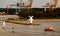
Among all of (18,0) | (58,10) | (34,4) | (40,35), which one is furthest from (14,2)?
(40,35)

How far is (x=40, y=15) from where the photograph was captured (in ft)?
137

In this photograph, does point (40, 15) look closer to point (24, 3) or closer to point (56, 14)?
point (56, 14)

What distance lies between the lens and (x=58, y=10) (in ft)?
146

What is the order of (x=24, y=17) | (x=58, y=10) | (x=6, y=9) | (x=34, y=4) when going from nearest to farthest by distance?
(x=24, y=17) → (x=58, y=10) → (x=34, y=4) → (x=6, y=9)

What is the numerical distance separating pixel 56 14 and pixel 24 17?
5555mm

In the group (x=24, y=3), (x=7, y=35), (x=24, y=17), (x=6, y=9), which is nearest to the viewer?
(x=7, y=35)

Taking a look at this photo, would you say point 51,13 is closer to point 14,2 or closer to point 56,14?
point 56,14

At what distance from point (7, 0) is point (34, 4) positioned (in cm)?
700

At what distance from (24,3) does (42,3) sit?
4.73m

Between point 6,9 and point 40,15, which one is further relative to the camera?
point 6,9

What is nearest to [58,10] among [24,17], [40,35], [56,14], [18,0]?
[56,14]

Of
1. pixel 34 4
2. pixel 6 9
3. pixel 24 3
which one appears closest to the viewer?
pixel 24 3

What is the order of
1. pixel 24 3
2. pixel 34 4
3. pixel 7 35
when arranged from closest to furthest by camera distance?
pixel 7 35
pixel 24 3
pixel 34 4

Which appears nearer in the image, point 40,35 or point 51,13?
point 40,35
